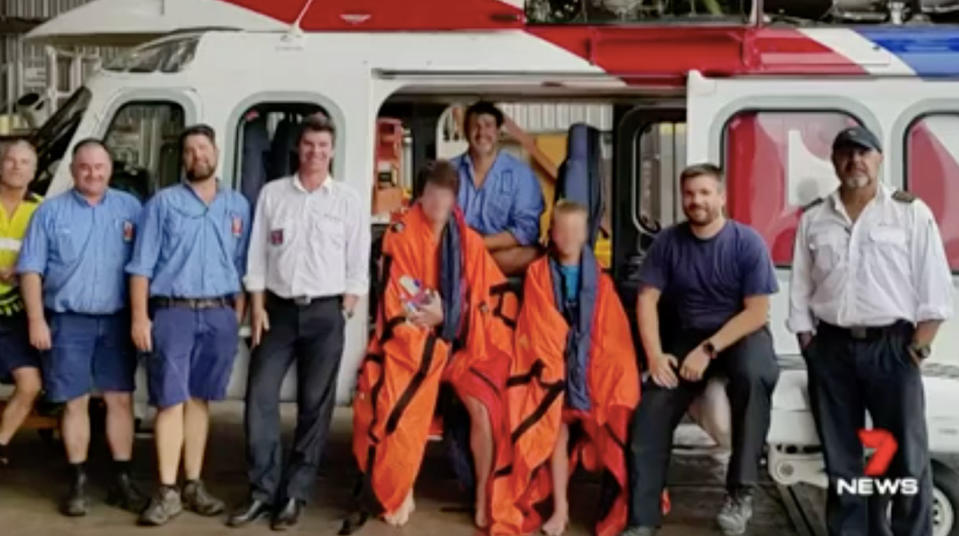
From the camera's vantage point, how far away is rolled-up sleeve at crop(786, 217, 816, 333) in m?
5.15

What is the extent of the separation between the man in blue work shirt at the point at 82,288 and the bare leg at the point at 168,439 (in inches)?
10.0

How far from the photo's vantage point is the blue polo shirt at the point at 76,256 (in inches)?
215

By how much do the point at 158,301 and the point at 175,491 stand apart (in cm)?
86

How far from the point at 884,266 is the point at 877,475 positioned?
835 mm

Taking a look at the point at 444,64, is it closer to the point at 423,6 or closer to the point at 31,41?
the point at 423,6

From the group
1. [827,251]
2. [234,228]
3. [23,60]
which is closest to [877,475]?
[827,251]

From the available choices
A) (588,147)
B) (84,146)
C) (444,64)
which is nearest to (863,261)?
(588,147)

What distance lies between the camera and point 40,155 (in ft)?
21.1

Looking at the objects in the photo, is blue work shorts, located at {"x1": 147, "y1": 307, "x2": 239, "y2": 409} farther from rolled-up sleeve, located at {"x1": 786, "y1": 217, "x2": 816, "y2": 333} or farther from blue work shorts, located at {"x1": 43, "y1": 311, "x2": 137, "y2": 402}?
rolled-up sleeve, located at {"x1": 786, "y1": 217, "x2": 816, "y2": 333}

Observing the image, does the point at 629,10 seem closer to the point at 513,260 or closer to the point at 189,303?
the point at 513,260

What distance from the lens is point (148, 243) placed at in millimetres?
5438

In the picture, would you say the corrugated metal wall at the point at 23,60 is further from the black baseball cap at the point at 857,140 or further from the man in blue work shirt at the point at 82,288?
the black baseball cap at the point at 857,140

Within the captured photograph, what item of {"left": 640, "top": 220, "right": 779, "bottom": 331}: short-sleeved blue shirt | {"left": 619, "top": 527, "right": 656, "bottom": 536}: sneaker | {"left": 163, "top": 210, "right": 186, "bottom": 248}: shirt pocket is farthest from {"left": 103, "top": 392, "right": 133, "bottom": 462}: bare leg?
{"left": 640, "top": 220, "right": 779, "bottom": 331}: short-sleeved blue shirt

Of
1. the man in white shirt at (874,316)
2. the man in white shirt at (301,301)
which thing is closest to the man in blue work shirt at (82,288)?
the man in white shirt at (301,301)
